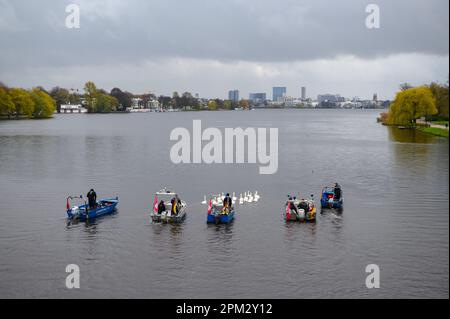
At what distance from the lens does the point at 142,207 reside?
4372 cm

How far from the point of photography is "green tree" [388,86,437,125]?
425ft

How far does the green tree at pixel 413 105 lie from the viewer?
12950cm

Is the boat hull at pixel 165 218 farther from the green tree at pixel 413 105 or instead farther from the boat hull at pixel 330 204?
the green tree at pixel 413 105

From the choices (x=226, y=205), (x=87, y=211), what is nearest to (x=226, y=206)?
(x=226, y=205)

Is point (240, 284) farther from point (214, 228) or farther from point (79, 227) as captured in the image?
point (79, 227)

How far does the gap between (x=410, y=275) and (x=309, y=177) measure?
32.8 m

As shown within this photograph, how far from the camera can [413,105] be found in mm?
132625

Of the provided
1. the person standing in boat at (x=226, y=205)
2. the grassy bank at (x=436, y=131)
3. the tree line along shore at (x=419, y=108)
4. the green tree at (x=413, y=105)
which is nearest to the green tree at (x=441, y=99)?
the tree line along shore at (x=419, y=108)

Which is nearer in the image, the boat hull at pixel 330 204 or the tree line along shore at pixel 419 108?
the boat hull at pixel 330 204

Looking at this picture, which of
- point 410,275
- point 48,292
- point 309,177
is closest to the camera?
point 48,292

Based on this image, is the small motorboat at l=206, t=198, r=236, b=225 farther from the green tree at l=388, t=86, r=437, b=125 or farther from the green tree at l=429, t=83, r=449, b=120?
the green tree at l=429, t=83, r=449, b=120

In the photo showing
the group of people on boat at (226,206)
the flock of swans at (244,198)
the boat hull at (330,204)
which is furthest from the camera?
the flock of swans at (244,198)

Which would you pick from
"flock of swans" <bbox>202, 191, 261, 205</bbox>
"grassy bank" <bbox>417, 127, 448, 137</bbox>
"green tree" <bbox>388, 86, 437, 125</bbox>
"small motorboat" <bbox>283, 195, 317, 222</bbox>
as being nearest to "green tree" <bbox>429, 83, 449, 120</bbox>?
"green tree" <bbox>388, 86, 437, 125</bbox>
